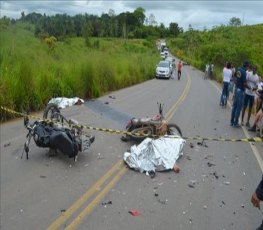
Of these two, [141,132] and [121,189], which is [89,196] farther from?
[141,132]

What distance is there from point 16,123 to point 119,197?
7025mm

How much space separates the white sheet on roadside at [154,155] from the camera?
27.0 feet

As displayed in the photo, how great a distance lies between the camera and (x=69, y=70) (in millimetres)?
19203

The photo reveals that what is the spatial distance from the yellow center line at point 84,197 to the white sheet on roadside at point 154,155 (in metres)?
0.31

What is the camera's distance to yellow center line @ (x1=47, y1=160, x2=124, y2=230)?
5659 millimetres

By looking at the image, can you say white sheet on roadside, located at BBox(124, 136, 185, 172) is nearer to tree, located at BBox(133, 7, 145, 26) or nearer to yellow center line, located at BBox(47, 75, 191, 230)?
yellow center line, located at BBox(47, 75, 191, 230)

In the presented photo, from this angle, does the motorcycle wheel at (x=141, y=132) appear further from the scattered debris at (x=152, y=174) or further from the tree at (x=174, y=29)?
the tree at (x=174, y=29)

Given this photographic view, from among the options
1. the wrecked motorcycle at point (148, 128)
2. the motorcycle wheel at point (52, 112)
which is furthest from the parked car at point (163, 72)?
the wrecked motorcycle at point (148, 128)

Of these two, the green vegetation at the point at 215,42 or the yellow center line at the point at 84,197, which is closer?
the yellow center line at the point at 84,197

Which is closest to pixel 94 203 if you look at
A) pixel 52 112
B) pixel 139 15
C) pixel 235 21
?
pixel 52 112

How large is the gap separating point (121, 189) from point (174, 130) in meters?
4.19

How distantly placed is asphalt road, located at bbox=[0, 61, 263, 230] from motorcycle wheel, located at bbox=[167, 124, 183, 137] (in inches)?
17.2

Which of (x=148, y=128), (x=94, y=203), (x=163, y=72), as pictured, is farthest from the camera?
(x=163, y=72)

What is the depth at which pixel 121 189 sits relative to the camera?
23.2ft
